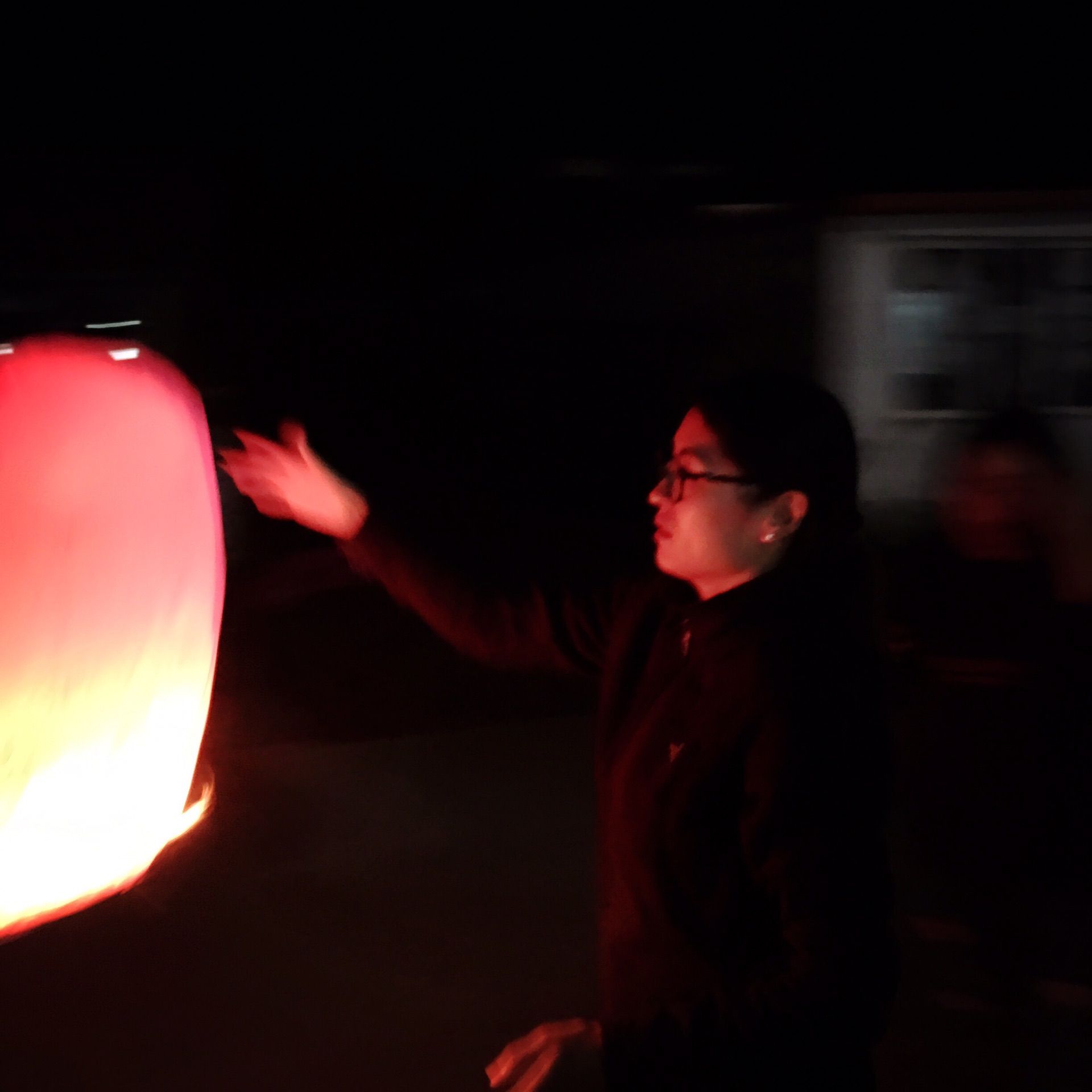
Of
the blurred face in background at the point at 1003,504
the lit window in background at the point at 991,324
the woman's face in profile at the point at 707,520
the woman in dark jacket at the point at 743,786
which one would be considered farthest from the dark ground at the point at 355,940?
the lit window in background at the point at 991,324

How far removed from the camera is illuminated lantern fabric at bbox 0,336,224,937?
143 cm

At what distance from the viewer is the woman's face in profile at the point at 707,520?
1.73 metres

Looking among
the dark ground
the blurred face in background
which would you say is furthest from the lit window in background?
the blurred face in background

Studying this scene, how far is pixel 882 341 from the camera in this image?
10.3 metres

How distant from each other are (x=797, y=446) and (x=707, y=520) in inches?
6.5

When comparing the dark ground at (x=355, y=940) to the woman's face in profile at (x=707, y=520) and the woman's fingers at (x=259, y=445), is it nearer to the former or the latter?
the woman's fingers at (x=259, y=445)

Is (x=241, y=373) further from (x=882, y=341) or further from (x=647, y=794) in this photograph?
(x=647, y=794)

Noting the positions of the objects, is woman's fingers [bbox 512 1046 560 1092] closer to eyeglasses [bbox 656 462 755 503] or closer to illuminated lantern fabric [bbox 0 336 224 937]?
illuminated lantern fabric [bbox 0 336 224 937]

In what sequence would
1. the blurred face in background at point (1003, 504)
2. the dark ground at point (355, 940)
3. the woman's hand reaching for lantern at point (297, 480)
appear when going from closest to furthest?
1. the woman's hand reaching for lantern at point (297, 480)
2. the blurred face in background at point (1003, 504)
3. the dark ground at point (355, 940)

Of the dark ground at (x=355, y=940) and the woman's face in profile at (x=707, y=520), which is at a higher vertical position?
the woman's face in profile at (x=707, y=520)

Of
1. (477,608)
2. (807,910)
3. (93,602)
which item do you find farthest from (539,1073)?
(93,602)

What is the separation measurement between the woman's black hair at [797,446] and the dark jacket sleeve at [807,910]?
260mm

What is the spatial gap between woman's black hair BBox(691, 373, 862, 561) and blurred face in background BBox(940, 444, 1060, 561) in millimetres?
1458

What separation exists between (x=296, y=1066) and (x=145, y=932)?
98 centimetres
